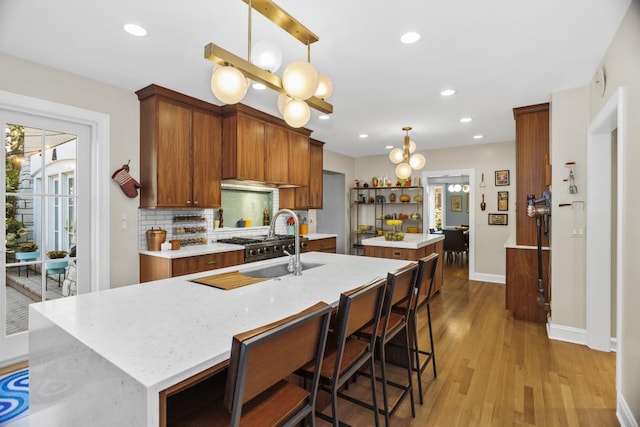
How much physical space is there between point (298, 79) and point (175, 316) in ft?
4.02

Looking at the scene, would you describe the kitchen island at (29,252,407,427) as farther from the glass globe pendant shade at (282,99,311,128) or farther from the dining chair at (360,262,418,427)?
the glass globe pendant shade at (282,99,311,128)

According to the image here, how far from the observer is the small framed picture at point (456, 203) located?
11102 mm

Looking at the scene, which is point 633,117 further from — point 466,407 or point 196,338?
point 196,338

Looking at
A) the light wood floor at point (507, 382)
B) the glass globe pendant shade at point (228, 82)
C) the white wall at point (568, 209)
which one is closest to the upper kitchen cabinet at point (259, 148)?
the glass globe pendant shade at point (228, 82)

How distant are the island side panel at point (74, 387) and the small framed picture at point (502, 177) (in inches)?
247

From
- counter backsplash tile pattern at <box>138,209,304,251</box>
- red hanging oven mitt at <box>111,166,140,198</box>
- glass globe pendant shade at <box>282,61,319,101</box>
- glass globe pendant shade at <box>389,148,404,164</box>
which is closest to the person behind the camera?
glass globe pendant shade at <box>282,61,319,101</box>

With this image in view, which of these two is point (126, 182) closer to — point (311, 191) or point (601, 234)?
point (311, 191)

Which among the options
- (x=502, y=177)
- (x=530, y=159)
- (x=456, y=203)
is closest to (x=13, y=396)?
(x=530, y=159)

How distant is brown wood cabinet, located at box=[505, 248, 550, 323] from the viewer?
12.1 ft

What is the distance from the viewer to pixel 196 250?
353 centimetres

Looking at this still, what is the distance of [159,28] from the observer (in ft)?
7.37

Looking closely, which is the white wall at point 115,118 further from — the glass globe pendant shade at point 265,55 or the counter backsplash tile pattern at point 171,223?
the glass globe pendant shade at point 265,55

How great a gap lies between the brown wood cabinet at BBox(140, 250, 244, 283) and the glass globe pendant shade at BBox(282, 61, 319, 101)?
2263mm

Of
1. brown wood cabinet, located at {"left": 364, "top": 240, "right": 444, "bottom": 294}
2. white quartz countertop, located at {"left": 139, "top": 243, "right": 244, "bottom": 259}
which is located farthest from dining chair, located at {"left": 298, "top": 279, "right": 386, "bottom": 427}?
brown wood cabinet, located at {"left": 364, "top": 240, "right": 444, "bottom": 294}
